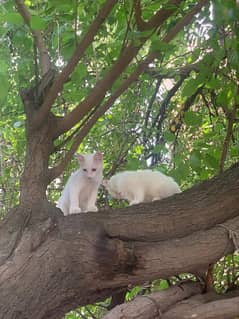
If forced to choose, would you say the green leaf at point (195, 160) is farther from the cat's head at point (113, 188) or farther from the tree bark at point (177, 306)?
the tree bark at point (177, 306)

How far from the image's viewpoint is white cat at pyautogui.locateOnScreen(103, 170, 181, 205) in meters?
2.46

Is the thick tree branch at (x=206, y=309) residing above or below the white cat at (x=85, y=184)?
below

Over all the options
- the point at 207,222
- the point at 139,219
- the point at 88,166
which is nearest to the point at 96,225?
the point at 139,219

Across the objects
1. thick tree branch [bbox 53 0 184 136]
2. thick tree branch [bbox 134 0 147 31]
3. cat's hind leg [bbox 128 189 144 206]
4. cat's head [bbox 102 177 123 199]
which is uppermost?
thick tree branch [bbox 134 0 147 31]

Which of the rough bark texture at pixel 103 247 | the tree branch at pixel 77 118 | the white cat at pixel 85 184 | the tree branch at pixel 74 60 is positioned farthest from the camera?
the white cat at pixel 85 184

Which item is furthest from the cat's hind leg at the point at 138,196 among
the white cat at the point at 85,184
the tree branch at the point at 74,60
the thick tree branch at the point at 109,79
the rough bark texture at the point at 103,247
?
the tree branch at the point at 74,60

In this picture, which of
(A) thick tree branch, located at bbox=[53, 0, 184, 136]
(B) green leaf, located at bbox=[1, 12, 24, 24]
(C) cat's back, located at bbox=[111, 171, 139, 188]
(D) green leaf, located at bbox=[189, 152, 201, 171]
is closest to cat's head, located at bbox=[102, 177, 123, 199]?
(C) cat's back, located at bbox=[111, 171, 139, 188]

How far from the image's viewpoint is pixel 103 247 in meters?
1.79

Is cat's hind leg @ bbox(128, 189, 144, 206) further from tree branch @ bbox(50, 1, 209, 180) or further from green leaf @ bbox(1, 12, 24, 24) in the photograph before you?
green leaf @ bbox(1, 12, 24, 24)

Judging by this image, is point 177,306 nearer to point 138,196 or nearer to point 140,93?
point 138,196

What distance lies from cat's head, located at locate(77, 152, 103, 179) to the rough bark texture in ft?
1.62

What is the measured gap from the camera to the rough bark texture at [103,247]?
5.58 feet

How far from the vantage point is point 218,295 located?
213cm

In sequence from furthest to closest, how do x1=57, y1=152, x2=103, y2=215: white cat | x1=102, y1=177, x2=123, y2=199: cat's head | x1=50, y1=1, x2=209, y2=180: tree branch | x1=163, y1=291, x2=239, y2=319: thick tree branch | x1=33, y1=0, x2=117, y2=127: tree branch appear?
x1=102, y1=177, x2=123, y2=199: cat's head
x1=57, y1=152, x2=103, y2=215: white cat
x1=50, y1=1, x2=209, y2=180: tree branch
x1=163, y1=291, x2=239, y2=319: thick tree branch
x1=33, y1=0, x2=117, y2=127: tree branch
